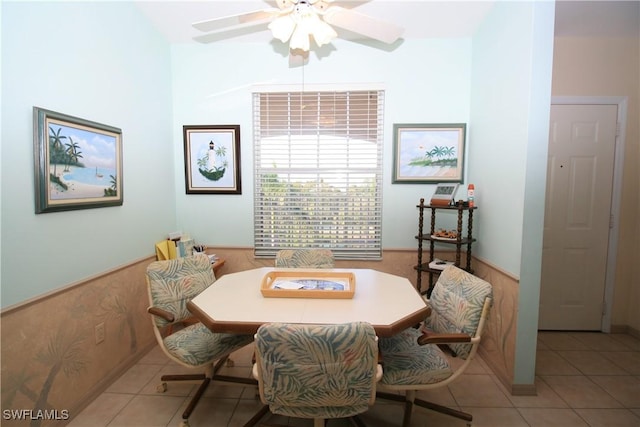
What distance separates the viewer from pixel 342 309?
1.57 meters

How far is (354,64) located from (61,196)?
2.58m

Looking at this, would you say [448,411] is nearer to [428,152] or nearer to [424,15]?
[428,152]

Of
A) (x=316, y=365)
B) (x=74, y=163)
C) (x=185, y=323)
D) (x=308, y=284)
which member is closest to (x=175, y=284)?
(x=185, y=323)

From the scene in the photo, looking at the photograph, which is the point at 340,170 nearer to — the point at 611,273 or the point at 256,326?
the point at 256,326

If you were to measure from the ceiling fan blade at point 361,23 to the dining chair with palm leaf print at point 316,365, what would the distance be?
6.31 feet

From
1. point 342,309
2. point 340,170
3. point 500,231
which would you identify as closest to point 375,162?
point 340,170

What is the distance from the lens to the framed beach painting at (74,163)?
163cm

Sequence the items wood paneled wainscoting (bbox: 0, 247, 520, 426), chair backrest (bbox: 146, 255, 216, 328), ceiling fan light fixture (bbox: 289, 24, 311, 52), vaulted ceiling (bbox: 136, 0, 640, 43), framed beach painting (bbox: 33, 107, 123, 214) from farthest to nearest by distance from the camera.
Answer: vaulted ceiling (bbox: 136, 0, 640, 43), ceiling fan light fixture (bbox: 289, 24, 311, 52), chair backrest (bbox: 146, 255, 216, 328), framed beach painting (bbox: 33, 107, 123, 214), wood paneled wainscoting (bbox: 0, 247, 520, 426)

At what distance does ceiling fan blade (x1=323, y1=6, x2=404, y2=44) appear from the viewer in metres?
1.93

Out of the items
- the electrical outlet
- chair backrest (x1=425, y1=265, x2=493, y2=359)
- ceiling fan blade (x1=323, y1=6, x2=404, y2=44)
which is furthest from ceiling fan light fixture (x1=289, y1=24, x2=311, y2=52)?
the electrical outlet

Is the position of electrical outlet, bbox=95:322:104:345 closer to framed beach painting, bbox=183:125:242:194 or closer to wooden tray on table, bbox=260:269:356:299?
wooden tray on table, bbox=260:269:356:299

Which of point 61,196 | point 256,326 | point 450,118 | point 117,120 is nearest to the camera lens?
point 256,326

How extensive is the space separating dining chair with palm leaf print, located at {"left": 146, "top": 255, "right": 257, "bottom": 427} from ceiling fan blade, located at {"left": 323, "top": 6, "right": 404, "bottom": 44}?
76.4 inches

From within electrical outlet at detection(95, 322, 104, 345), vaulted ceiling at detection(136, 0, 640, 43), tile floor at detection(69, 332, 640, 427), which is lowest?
tile floor at detection(69, 332, 640, 427)
